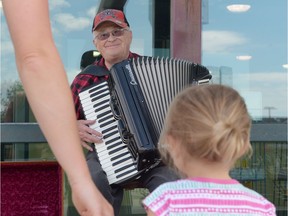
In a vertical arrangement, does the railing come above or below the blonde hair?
below

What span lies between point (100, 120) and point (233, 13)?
2354 millimetres

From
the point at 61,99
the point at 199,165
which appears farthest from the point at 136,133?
the point at 61,99

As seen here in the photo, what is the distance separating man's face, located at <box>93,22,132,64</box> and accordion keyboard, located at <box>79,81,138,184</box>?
13.2 inches

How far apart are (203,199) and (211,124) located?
14 cm

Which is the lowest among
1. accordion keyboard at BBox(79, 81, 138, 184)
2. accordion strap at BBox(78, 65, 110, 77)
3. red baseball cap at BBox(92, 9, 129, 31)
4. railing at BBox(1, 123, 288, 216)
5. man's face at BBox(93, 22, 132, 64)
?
railing at BBox(1, 123, 288, 216)

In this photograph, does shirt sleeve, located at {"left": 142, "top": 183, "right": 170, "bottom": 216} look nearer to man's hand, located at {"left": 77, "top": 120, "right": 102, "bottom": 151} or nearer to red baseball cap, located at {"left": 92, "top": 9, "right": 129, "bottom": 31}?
man's hand, located at {"left": 77, "top": 120, "right": 102, "bottom": 151}

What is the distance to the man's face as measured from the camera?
226cm

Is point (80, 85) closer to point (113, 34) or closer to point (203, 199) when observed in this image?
point (113, 34)

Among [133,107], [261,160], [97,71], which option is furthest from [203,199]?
[261,160]

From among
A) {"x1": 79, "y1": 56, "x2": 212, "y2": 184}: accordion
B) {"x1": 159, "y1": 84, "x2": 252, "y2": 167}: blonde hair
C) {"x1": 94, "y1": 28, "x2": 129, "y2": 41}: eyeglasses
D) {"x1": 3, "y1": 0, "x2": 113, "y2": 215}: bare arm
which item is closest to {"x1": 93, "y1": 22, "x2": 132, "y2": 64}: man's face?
{"x1": 94, "y1": 28, "x2": 129, "y2": 41}: eyeglasses

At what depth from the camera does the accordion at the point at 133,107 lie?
188 cm

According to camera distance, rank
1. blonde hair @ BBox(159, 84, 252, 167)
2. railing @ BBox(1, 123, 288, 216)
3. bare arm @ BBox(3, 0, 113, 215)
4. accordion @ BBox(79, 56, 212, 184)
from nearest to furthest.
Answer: bare arm @ BBox(3, 0, 113, 215) → blonde hair @ BBox(159, 84, 252, 167) → accordion @ BBox(79, 56, 212, 184) → railing @ BBox(1, 123, 288, 216)

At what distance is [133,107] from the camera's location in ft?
6.21

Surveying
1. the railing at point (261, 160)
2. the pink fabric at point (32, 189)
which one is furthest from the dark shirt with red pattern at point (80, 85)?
the railing at point (261, 160)
